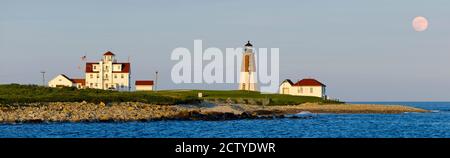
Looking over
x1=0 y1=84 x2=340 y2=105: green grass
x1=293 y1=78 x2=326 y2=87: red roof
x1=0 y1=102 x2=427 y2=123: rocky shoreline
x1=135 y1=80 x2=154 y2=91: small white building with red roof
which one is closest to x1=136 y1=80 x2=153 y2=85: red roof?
x1=135 y1=80 x2=154 y2=91: small white building with red roof

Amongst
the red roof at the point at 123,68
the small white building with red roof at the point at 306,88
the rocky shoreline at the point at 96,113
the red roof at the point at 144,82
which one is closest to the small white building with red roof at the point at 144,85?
the red roof at the point at 144,82

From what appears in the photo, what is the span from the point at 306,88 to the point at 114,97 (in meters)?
61.5

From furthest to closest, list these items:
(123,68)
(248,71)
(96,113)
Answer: (123,68)
(248,71)
(96,113)

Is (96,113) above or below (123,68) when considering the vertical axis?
below

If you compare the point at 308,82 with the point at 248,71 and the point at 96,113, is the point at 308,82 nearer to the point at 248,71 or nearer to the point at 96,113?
the point at 248,71

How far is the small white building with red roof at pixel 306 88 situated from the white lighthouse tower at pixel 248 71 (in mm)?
13785

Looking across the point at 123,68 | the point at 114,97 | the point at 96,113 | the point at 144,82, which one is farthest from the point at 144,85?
the point at 96,113

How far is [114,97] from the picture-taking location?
9244 cm

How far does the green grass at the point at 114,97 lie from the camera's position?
88875 millimetres

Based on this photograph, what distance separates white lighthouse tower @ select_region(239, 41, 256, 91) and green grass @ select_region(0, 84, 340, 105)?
3.08 metres

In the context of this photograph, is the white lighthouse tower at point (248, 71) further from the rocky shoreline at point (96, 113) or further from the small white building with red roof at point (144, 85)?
the rocky shoreline at point (96, 113)

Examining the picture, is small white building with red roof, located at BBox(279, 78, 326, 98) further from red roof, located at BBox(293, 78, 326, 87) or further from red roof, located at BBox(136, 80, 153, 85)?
red roof, located at BBox(136, 80, 153, 85)
